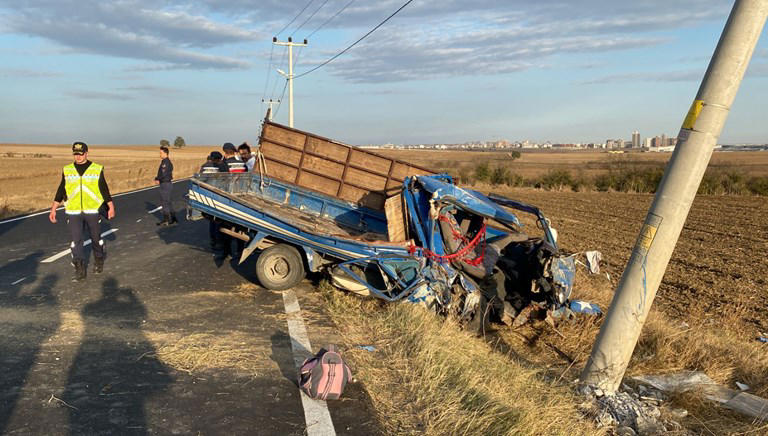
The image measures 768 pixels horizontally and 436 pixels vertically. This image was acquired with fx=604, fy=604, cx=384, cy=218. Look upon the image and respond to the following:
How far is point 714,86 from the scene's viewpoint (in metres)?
4.59

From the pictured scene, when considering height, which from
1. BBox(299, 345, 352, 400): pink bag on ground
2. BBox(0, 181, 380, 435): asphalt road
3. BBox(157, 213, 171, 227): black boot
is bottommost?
BBox(157, 213, 171, 227): black boot

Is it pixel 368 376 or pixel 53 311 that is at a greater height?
pixel 368 376

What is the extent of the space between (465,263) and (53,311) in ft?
16.1

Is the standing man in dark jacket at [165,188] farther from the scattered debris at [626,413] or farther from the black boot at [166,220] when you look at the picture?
the scattered debris at [626,413]

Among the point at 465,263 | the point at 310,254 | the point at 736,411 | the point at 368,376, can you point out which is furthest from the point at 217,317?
the point at 736,411

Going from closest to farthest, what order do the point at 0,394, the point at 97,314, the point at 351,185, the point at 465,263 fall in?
the point at 0,394 → the point at 97,314 → the point at 465,263 → the point at 351,185

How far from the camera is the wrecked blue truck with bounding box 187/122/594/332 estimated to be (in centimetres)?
724

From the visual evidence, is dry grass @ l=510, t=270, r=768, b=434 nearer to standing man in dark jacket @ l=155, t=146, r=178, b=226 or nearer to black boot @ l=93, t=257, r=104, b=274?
black boot @ l=93, t=257, r=104, b=274

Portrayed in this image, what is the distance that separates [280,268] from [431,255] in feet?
7.22

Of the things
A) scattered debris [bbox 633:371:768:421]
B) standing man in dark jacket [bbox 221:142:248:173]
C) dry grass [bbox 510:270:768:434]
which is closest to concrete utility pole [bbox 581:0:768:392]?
dry grass [bbox 510:270:768:434]

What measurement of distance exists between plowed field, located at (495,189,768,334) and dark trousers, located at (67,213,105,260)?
8.63 meters

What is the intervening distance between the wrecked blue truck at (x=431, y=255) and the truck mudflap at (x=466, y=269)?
0.5 inches

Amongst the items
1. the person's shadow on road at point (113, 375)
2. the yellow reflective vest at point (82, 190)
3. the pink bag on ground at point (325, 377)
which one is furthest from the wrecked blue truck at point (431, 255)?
the pink bag on ground at point (325, 377)

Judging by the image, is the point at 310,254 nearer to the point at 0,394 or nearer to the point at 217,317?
the point at 217,317
